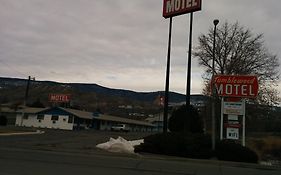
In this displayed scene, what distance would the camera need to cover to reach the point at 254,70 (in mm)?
52906

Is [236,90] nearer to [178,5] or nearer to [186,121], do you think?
[186,121]

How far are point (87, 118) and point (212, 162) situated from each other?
7150 cm

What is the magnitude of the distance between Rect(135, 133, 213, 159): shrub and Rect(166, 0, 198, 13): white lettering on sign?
11.1 meters

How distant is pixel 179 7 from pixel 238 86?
913cm

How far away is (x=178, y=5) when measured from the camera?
30.1 metres

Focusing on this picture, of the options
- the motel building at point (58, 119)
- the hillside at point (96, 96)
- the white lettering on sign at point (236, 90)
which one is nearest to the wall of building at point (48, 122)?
the motel building at point (58, 119)

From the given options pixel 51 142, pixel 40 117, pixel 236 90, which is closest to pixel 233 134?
pixel 236 90

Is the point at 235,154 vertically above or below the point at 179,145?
below

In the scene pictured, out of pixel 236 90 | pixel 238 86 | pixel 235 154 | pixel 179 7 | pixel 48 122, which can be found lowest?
pixel 235 154

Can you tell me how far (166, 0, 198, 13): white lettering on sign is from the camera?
2941cm

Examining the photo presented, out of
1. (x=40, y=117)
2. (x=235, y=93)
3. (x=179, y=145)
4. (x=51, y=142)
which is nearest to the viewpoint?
(x=179, y=145)

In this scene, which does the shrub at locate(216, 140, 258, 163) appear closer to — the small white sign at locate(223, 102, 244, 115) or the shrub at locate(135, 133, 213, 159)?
the shrub at locate(135, 133, 213, 159)

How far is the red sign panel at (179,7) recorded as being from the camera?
29188 mm

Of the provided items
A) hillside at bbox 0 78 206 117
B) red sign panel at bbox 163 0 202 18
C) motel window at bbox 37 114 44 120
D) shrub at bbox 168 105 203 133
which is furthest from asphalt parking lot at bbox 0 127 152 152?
hillside at bbox 0 78 206 117
